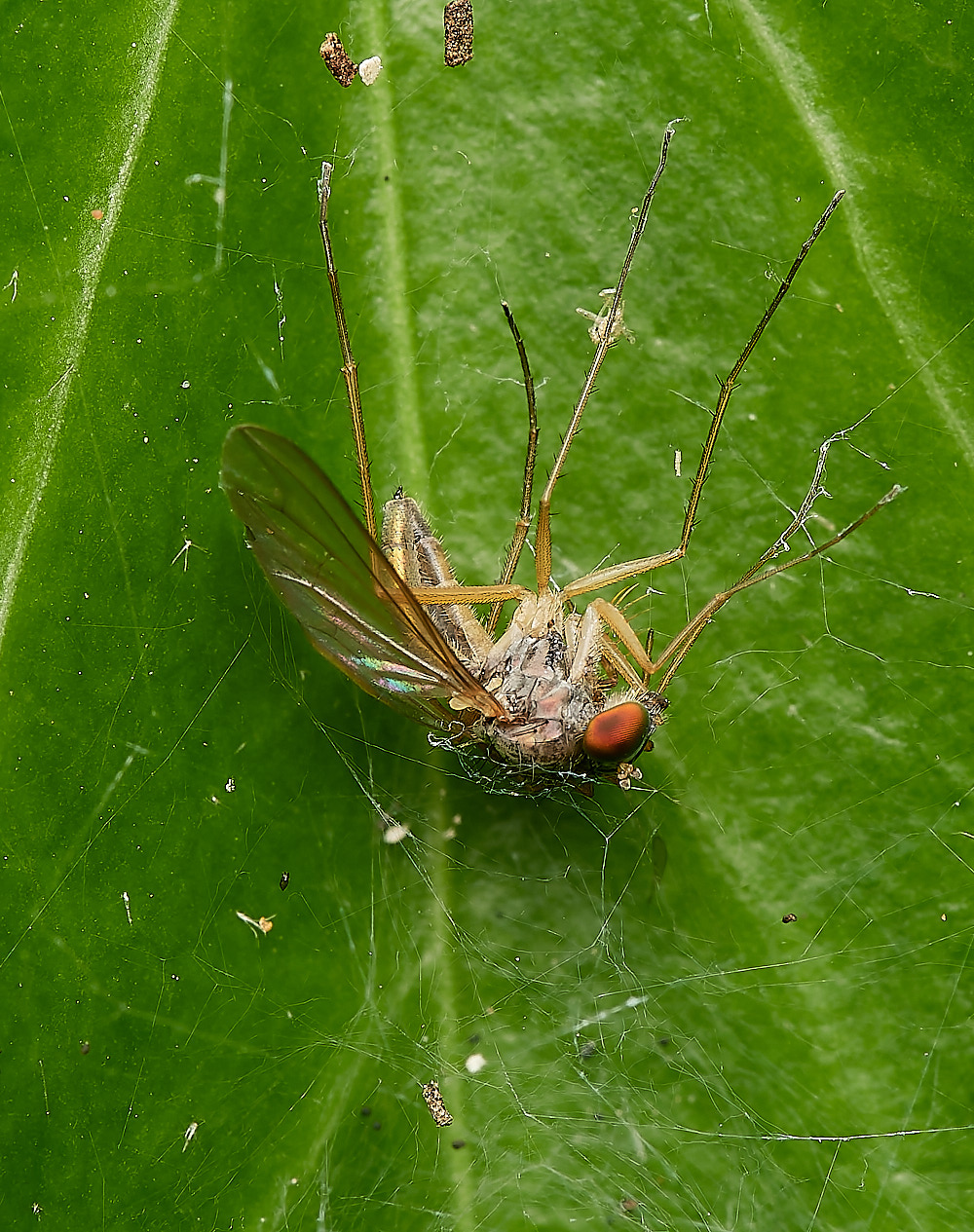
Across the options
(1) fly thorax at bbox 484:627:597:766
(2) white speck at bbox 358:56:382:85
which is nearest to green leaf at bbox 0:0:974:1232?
(2) white speck at bbox 358:56:382:85

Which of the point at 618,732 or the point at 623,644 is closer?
the point at 618,732

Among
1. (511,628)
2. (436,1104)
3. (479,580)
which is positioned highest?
(479,580)

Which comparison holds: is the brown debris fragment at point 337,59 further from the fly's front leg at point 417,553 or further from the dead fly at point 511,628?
the fly's front leg at point 417,553

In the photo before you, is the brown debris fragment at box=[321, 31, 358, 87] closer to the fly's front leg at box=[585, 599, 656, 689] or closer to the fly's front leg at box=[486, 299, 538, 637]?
the fly's front leg at box=[486, 299, 538, 637]

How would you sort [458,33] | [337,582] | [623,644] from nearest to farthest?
[337,582], [458,33], [623,644]

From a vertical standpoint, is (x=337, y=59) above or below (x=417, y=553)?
above

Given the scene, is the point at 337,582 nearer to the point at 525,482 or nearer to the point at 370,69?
the point at 525,482

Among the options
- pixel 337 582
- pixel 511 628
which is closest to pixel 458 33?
pixel 337 582

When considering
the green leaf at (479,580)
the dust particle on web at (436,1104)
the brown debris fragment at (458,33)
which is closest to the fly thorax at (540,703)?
the green leaf at (479,580)
